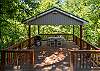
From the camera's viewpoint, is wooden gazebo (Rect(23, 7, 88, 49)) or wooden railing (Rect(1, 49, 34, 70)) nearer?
wooden railing (Rect(1, 49, 34, 70))

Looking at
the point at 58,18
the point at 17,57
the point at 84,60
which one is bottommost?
the point at 84,60

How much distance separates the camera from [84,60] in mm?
7773

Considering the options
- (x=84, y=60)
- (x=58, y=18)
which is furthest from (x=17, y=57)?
(x=58, y=18)

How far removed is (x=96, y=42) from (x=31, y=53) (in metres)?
16.7

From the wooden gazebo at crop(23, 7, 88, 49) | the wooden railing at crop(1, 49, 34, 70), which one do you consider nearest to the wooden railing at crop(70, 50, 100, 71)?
the wooden railing at crop(1, 49, 34, 70)

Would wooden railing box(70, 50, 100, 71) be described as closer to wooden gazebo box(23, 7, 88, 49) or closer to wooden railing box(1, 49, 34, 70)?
wooden railing box(1, 49, 34, 70)

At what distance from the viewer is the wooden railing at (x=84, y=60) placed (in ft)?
22.2

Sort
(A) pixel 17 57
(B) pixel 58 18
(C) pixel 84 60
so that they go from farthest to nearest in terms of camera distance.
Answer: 1. (B) pixel 58 18
2. (C) pixel 84 60
3. (A) pixel 17 57

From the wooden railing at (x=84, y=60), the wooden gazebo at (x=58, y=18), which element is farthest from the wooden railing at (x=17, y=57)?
the wooden gazebo at (x=58, y=18)

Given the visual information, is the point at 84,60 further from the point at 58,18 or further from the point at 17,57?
the point at 58,18

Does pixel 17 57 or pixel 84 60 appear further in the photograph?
pixel 84 60

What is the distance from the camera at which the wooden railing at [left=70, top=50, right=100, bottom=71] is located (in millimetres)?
6762

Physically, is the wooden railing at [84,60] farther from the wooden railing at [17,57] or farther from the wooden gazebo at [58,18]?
the wooden gazebo at [58,18]

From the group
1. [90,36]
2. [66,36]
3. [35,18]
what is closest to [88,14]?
[90,36]
